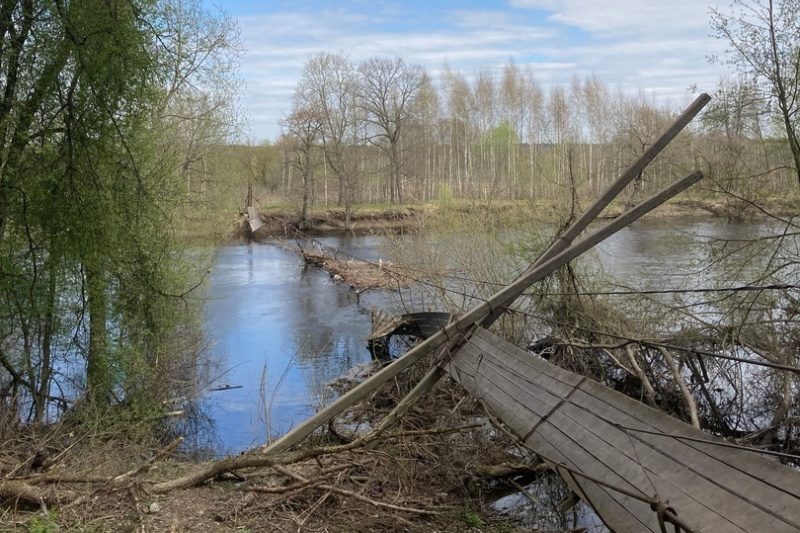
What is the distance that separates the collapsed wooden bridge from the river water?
251cm

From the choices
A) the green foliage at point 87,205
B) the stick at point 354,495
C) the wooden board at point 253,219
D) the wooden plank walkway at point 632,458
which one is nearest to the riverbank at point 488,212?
the wooden board at point 253,219

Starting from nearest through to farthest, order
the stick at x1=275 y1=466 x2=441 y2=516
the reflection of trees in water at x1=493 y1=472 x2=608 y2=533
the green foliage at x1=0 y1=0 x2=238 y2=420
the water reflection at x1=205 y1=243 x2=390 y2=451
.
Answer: the stick at x1=275 y1=466 x2=441 y2=516 → the reflection of trees in water at x1=493 y1=472 x2=608 y2=533 → the green foliage at x1=0 y1=0 x2=238 y2=420 → the water reflection at x1=205 y1=243 x2=390 y2=451

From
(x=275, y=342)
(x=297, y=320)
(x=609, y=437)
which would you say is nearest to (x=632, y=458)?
(x=609, y=437)

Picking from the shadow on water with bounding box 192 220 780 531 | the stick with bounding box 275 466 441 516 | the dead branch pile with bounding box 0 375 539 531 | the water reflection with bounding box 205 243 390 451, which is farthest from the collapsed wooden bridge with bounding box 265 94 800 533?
the water reflection with bounding box 205 243 390 451

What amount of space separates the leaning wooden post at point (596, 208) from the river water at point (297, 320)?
72.9 inches

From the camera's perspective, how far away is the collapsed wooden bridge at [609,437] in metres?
3.04

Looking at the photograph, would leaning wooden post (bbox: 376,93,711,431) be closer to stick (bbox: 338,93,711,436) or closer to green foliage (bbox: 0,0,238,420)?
stick (bbox: 338,93,711,436)

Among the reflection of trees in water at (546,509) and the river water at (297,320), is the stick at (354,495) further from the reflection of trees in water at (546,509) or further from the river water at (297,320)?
the river water at (297,320)

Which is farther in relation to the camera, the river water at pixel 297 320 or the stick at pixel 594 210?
the river water at pixel 297 320

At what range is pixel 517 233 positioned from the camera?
44.7ft

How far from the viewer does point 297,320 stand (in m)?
19.3

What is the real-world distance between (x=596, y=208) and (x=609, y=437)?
8.44ft

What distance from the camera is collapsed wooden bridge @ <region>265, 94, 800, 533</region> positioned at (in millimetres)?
3045

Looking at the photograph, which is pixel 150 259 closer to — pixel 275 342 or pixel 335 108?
pixel 275 342
